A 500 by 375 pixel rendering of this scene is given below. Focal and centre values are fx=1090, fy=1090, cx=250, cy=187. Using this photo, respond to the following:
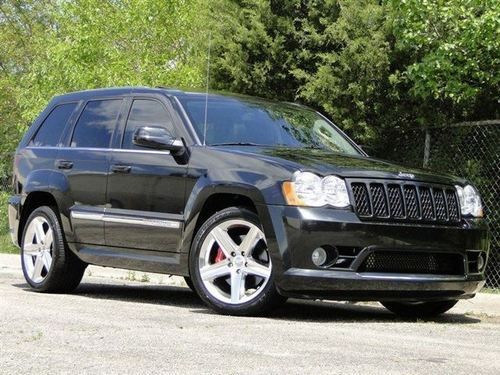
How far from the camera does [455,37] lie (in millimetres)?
11961

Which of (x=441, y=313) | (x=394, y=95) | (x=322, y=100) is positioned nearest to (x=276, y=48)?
(x=322, y=100)

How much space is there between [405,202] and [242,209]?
3.97 feet

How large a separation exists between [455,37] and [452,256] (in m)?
4.26

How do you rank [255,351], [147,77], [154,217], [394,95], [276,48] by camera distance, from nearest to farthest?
[255,351] < [154,217] < [394,95] < [276,48] < [147,77]

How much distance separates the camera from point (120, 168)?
361 inches

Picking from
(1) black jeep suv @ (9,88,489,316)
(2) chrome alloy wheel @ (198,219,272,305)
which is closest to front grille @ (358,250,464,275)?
(1) black jeep suv @ (9,88,489,316)

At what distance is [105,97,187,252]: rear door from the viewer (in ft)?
28.3

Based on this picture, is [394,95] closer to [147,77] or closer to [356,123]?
[356,123]

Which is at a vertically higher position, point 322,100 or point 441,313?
point 322,100

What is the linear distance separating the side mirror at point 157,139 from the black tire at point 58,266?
1637 millimetres

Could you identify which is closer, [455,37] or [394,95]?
[455,37]

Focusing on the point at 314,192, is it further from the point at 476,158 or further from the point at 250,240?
the point at 476,158

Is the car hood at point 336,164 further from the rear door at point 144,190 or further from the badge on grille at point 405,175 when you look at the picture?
the rear door at point 144,190

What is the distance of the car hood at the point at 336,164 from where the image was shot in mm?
7902
